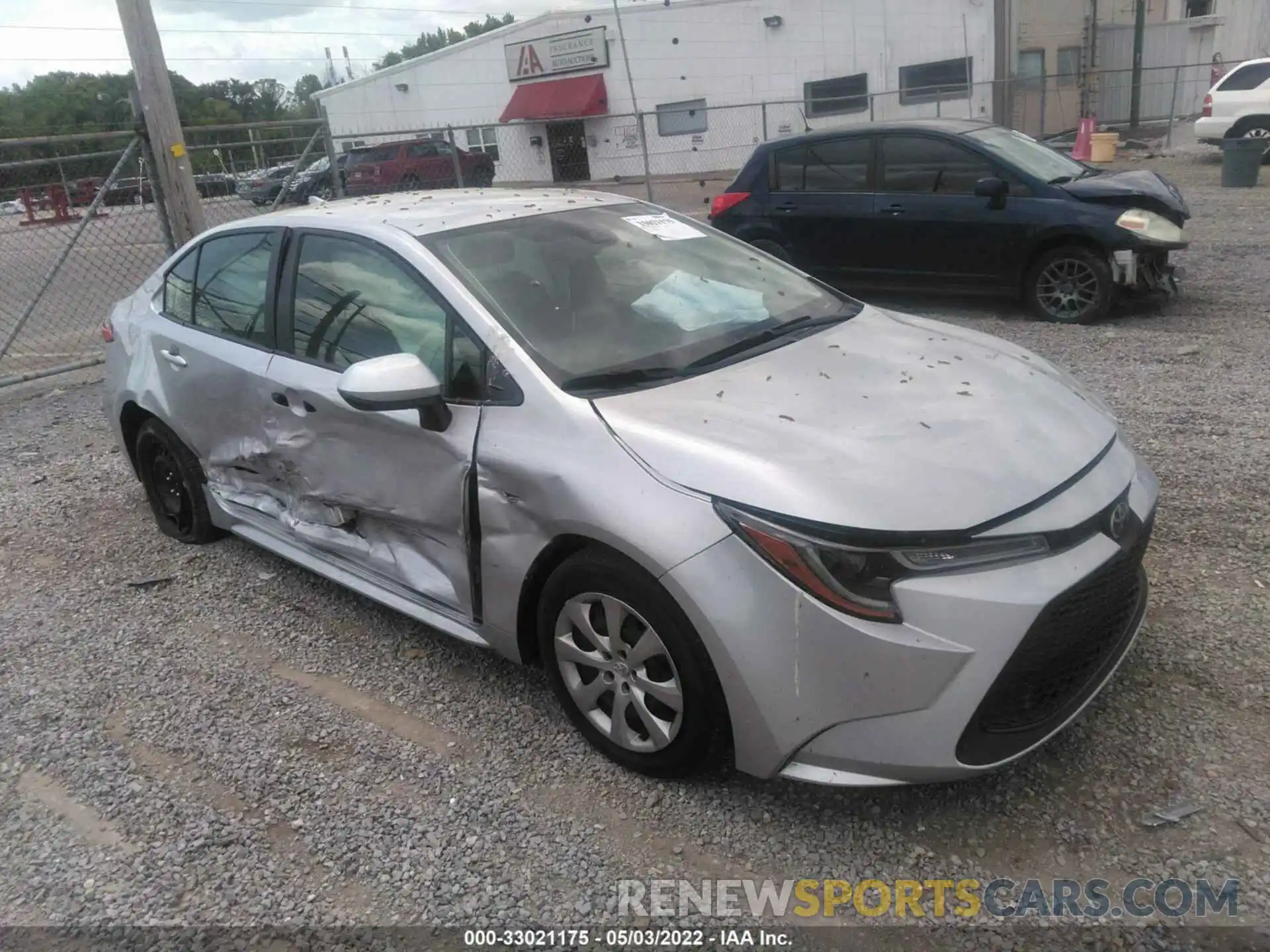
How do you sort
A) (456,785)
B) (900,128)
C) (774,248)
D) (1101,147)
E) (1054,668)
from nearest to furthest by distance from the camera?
(1054,668) → (456,785) → (900,128) → (774,248) → (1101,147)

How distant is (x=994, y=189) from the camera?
7.53m

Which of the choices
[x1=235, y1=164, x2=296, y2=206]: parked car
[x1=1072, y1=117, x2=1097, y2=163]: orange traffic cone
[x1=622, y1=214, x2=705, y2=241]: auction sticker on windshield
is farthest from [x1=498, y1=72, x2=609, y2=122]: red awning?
[x1=622, y1=214, x2=705, y2=241]: auction sticker on windshield

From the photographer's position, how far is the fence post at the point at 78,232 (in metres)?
8.22

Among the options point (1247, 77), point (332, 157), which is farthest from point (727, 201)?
point (1247, 77)

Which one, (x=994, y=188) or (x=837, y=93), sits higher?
(x=837, y=93)

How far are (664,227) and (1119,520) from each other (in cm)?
212

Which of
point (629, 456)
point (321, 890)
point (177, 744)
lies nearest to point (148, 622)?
point (177, 744)

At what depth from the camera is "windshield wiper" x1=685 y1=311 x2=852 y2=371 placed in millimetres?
3133

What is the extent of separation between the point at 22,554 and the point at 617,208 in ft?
11.7

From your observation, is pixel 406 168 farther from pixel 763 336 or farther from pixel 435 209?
pixel 763 336

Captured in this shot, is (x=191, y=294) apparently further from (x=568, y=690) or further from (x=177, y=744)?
(x=568, y=690)

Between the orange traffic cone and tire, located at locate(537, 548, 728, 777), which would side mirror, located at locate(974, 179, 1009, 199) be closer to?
tire, located at locate(537, 548, 728, 777)

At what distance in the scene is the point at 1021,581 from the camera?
233 centimetres

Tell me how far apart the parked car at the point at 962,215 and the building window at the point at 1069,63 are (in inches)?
Answer: 837
